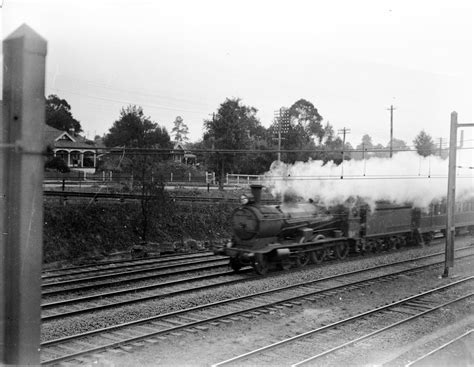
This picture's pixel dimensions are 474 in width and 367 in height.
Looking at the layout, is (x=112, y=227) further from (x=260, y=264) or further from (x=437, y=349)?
(x=437, y=349)

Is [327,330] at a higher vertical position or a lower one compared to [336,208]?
lower

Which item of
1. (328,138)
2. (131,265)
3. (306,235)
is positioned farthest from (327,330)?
(328,138)

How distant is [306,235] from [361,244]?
4.26 meters

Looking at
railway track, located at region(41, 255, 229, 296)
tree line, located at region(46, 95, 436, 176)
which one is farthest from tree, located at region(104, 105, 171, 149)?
railway track, located at region(41, 255, 229, 296)

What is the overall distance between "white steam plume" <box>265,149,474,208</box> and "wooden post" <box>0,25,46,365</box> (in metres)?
14.8

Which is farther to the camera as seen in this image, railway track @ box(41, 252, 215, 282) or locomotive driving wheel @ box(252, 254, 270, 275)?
locomotive driving wheel @ box(252, 254, 270, 275)

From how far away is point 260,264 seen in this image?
14680 mm

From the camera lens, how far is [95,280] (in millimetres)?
13508

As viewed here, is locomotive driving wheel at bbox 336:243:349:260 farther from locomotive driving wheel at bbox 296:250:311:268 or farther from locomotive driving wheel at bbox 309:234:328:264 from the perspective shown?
locomotive driving wheel at bbox 296:250:311:268

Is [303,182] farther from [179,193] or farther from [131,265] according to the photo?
[179,193]

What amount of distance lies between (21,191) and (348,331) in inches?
301

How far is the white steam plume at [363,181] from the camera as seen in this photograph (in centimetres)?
1866

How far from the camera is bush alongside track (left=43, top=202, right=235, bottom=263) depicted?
19.0 m

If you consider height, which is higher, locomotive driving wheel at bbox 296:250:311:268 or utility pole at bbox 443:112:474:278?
utility pole at bbox 443:112:474:278
